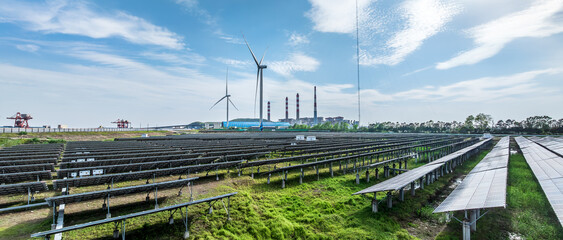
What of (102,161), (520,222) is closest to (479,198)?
(520,222)

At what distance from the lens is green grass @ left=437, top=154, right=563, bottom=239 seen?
6.49 metres

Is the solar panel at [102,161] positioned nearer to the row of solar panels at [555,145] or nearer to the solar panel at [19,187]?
the solar panel at [19,187]

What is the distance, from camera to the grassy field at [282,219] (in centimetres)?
596

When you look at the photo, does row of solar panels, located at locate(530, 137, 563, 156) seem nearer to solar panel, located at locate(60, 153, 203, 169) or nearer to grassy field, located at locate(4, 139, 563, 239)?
grassy field, located at locate(4, 139, 563, 239)

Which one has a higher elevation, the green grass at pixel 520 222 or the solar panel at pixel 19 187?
the solar panel at pixel 19 187

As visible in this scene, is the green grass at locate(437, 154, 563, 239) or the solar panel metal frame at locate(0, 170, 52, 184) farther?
the solar panel metal frame at locate(0, 170, 52, 184)

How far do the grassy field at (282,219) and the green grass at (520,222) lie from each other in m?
0.98

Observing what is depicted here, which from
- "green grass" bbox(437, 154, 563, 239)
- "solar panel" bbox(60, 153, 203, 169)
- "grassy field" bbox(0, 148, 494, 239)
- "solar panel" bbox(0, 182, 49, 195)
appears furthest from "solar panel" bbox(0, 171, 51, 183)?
"green grass" bbox(437, 154, 563, 239)

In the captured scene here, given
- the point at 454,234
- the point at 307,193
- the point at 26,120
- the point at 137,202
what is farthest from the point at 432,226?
the point at 26,120

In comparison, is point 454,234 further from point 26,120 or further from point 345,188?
point 26,120

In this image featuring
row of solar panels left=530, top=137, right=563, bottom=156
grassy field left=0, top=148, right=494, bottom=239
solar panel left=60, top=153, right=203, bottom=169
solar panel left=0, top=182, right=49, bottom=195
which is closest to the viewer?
grassy field left=0, top=148, right=494, bottom=239

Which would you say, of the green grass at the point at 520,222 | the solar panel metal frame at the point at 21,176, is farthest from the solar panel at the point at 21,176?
the green grass at the point at 520,222

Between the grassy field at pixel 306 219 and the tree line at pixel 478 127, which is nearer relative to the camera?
the grassy field at pixel 306 219

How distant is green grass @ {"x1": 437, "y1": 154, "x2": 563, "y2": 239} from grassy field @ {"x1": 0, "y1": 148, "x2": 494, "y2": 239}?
98 centimetres
